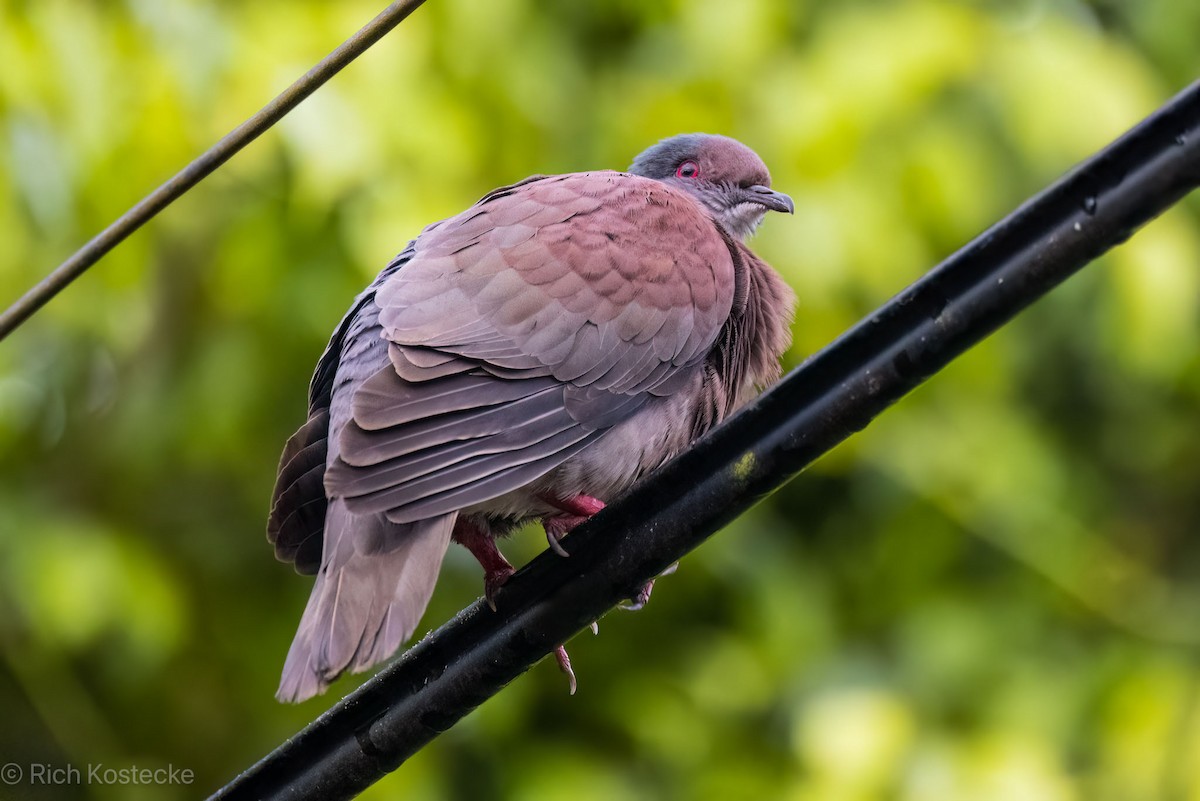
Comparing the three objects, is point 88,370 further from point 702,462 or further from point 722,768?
point 702,462

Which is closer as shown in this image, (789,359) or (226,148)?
(226,148)

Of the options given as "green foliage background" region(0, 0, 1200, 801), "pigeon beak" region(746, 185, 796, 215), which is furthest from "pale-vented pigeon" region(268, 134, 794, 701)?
"green foliage background" region(0, 0, 1200, 801)

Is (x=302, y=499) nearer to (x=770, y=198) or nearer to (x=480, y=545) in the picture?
(x=480, y=545)

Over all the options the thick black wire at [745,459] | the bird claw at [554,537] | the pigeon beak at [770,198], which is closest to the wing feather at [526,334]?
the bird claw at [554,537]

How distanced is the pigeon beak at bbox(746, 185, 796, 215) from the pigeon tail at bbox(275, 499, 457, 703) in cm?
139

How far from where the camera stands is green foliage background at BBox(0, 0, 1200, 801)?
3.31 metres

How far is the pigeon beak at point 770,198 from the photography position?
3.29 metres

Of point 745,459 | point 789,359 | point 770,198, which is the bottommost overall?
point 789,359

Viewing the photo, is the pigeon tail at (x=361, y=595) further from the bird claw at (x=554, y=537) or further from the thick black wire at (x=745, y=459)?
the bird claw at (x=554, y=537)

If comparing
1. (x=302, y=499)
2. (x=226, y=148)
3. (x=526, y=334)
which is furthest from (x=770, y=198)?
(x=226, y=148)

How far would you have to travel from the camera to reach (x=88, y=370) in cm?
418

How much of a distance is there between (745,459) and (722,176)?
171cm

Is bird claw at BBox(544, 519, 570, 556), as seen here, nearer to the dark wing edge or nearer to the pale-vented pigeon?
the pale-vented pigeon

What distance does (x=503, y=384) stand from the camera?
2412 mm
